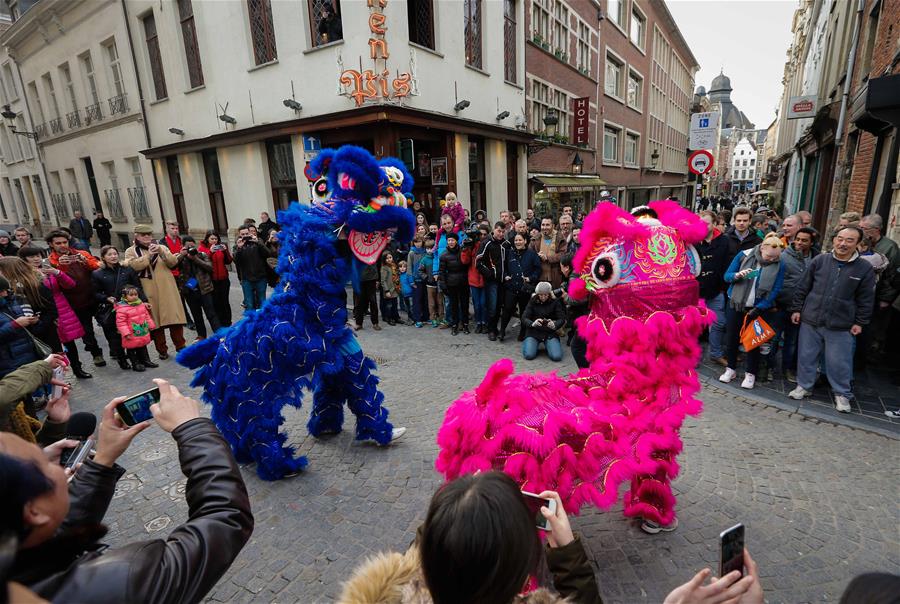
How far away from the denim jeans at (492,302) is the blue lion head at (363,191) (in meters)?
3.69

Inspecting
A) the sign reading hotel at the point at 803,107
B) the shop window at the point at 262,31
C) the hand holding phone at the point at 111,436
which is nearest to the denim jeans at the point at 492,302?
the hand holding phone at the point at 111,436

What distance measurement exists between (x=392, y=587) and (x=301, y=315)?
2.44 metres

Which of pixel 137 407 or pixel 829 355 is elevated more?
pixel 137 407

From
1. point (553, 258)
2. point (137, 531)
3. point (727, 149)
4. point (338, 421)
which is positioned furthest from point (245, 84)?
point (727, 149)

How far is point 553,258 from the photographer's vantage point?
7051mm

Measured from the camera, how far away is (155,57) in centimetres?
1364

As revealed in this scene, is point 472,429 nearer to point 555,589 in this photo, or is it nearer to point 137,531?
point 555,589

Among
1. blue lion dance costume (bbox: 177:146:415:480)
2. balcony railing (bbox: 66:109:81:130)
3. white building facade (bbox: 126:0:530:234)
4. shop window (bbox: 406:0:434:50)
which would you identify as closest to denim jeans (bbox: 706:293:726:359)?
blue lion dance costume (bbox: 177:146:415:480)

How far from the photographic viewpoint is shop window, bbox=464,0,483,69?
1184cm

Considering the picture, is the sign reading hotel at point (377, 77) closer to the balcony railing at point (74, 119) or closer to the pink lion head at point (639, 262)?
the pink lion head at point (639, 262)

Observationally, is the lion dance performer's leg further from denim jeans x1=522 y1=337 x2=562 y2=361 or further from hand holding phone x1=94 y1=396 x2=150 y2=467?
denim jeans x1=522 y1=337 x2=562 y2=361

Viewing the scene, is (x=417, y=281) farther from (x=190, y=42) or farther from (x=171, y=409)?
(x=190, y=42)

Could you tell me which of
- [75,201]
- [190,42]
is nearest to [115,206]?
[75,201]

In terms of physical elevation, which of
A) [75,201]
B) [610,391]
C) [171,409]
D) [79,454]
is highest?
[75,201]
